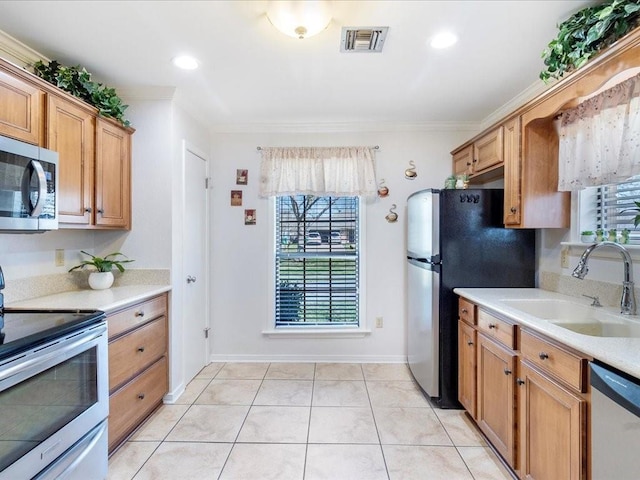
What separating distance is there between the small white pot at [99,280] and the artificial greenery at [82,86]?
1.11m

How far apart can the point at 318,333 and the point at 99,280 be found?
77.8 inches

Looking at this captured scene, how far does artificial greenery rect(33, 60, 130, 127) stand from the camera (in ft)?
6.47

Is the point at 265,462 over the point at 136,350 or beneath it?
beneath

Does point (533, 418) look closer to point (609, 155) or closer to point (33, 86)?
point (609, 155)

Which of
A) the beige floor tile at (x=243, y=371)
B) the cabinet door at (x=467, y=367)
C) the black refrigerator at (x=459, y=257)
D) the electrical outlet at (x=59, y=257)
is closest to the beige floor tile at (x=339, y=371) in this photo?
the beige floor tile at (x=243, y=371)

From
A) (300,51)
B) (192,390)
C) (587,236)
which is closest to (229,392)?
(192,390)

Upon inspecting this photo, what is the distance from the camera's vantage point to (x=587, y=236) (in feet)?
6.59

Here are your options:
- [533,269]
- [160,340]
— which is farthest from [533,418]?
[160,340]

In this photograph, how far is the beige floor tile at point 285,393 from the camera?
8.34 feet

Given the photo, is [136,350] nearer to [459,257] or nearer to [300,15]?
[300,15]

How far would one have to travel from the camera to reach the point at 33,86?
1731 millimetres

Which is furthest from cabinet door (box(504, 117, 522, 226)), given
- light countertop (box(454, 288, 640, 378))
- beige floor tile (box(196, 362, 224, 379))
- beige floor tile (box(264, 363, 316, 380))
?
beige floor tile (box(196, 362, 224, 379))

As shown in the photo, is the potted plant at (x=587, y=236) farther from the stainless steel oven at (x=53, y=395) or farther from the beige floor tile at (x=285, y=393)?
the stainless steel oven at (x=53, y=395)

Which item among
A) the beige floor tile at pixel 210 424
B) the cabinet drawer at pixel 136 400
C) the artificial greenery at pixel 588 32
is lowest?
the beige floor tile at pixel 210 424
